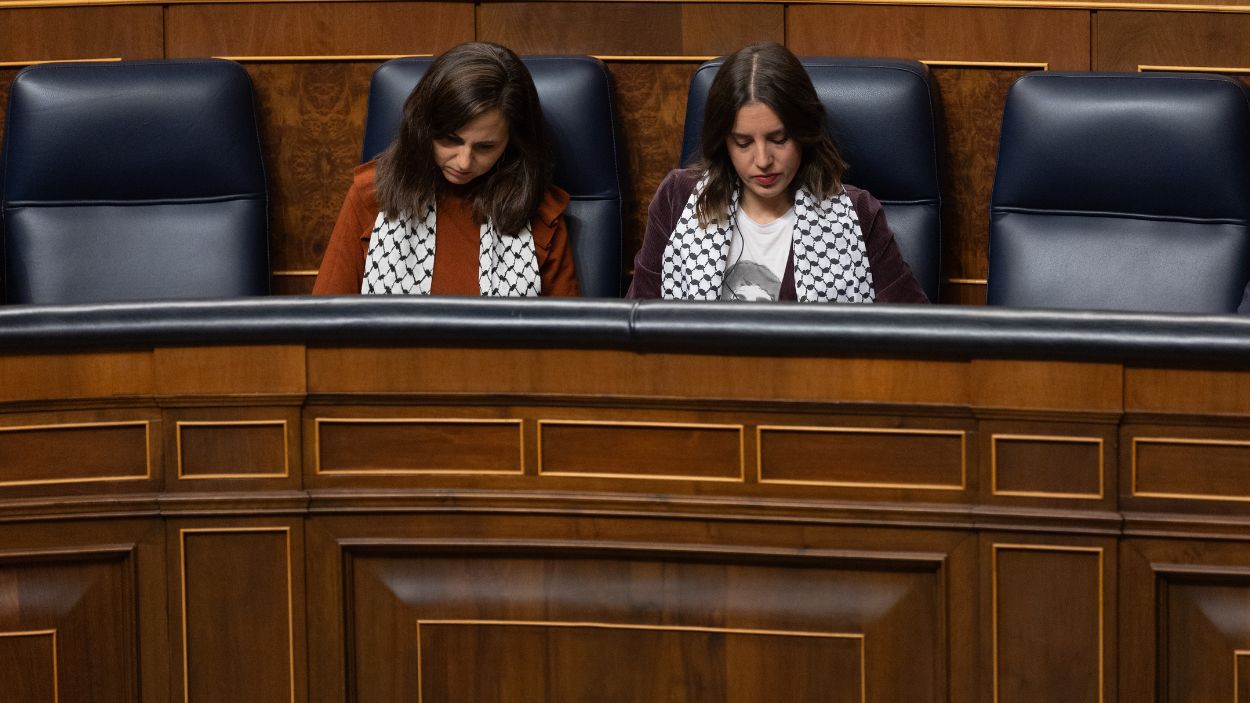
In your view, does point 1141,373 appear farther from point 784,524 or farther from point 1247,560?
point 784,524

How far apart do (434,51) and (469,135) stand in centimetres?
29

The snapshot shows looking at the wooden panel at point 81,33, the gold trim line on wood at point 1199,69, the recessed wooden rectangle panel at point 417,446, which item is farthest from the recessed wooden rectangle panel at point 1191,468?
the wooden panel at point 81,33

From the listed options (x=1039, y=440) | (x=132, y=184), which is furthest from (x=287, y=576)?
(x=132, y=184)

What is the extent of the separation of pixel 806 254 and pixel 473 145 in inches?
13.5

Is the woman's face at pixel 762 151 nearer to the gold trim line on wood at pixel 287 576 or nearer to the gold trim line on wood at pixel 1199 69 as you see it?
the gold trim line on wood at pixel 1199 69

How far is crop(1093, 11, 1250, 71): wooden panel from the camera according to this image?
1588 millimetres

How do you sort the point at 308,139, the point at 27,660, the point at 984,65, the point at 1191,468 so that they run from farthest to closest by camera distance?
the point at 308,139 → the point at 984,65 → the point at 27,660 → the point at 1191,468

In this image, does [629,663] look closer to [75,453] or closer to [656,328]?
[656,328]

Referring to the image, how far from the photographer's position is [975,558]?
96 cm

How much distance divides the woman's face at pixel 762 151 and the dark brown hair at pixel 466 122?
20 cm

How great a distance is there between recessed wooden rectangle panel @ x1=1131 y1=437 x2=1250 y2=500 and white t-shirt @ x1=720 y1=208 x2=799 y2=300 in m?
0.56

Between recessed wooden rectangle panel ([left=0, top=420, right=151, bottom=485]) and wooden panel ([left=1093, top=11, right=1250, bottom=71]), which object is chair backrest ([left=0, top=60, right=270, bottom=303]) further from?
wooden panel ([left=1093, top=11, right=1250, bottom=71])

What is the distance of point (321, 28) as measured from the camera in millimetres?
1689

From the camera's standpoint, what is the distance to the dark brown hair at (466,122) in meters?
1.42
